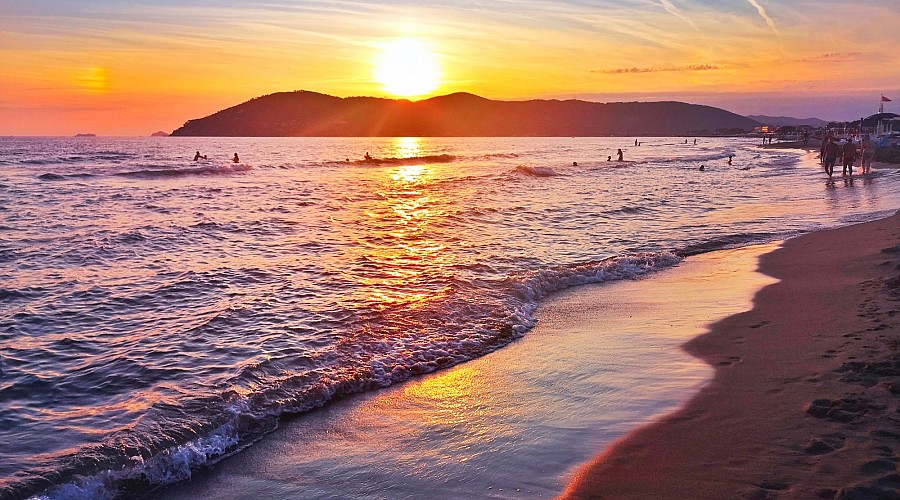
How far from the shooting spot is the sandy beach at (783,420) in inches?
171

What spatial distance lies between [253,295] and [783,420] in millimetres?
8114

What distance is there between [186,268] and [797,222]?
1716 centimetres

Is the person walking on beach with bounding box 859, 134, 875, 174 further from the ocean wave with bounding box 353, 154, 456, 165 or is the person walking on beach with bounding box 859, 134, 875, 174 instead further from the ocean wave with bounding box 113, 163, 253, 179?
the ocean wave with bounding box 353, 154, 456, 165

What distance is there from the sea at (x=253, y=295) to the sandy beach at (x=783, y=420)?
302cm

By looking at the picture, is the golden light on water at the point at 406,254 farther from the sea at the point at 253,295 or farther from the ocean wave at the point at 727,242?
the ocean wave at the point at 727,242

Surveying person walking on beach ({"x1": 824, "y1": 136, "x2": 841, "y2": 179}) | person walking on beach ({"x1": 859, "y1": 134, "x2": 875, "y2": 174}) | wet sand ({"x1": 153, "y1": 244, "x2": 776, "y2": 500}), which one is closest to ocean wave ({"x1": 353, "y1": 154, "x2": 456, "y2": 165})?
person walking on beach ({"x1": 824, "y1": 136, "x2": 841, "y2": 179})

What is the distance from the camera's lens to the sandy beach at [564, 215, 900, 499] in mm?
4348

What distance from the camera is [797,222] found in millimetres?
19688

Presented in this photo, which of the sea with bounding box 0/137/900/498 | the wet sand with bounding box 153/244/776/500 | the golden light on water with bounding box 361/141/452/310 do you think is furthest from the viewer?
the golden light on water with bounding box 361/141/452/310

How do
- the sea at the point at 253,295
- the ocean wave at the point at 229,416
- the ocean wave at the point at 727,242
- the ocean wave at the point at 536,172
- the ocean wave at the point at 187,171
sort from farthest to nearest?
the ocean wave at the point at 536,172 → the ocean wave at the point at 187,171 → the ocean wave at the point at 727,242 → the sea at the point at 253,295 → the ocean wave at the point at 229,416

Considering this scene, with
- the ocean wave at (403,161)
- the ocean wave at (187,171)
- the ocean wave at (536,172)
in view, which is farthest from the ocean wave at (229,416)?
the ocean wave at (403,161)

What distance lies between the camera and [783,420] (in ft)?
17.4

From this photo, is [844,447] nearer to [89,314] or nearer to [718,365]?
[718,365]

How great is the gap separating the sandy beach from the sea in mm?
3025
